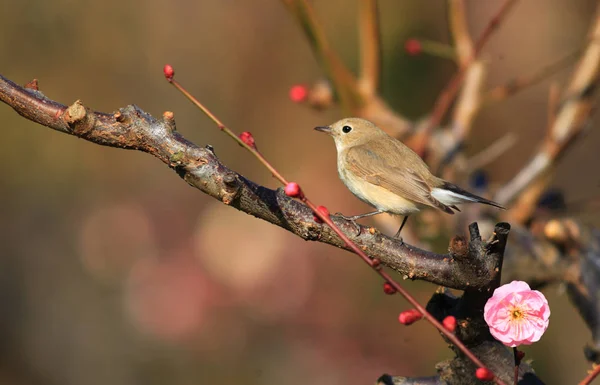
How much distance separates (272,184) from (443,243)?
262 cm

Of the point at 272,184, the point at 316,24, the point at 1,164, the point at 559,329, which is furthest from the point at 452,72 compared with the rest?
the point at 1,164

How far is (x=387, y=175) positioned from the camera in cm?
352

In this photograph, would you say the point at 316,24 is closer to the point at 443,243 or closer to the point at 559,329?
the point at 443,243

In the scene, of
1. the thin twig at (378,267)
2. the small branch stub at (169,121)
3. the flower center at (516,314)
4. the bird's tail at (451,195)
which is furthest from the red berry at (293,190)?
the bird's tail at (451,195)

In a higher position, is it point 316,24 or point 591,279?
point 316,24

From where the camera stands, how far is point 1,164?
6.73 m

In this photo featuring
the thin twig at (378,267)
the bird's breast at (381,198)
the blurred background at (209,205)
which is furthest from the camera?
the blurred background at (209,205)

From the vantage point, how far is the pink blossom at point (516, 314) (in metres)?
1.62

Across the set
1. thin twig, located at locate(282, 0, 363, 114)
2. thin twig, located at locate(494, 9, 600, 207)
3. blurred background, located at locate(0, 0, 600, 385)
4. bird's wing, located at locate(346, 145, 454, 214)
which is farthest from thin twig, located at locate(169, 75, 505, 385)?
blurred background, located at locate(0, 0, 600, 385)

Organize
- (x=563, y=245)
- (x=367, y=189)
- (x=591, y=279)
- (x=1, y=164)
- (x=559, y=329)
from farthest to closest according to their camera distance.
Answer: (x=1, y=164) < (x=559, y=329) < (x=367, y=189) < (x=563, y=245) < (x=591, y=279)

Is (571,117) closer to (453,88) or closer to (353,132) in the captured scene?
(453,88)

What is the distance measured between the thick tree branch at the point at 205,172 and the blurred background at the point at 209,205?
324cm

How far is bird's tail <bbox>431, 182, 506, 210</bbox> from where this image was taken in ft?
10.3

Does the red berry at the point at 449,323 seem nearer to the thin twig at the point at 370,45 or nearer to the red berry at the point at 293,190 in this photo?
the red berry at the point at 293,190
